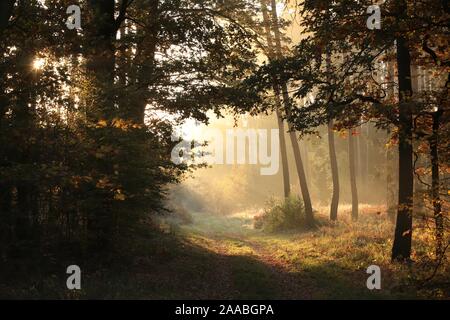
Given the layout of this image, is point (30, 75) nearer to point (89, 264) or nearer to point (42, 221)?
point (42, 221)

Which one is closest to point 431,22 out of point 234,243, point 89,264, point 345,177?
point 89,264

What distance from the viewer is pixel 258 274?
36.9 ft

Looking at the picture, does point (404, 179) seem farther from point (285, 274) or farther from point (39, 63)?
point (39, 63)

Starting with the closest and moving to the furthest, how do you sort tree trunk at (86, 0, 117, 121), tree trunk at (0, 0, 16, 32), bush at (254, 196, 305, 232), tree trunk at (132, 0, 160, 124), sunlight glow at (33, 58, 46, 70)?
sunlight glow at (33, 58, 46, 70) → tree trunk at (0, 0, 16, 32) → tree trunk at (86, 0, 117, 121) → tree trunk at (132, 0, 160, 124) → bush at (254, 196, 305, 232)

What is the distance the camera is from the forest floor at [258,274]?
29.5ft

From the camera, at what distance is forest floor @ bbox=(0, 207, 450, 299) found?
354 inches

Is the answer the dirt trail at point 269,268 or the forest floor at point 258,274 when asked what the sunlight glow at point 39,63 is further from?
the dirt trail at point 269,268

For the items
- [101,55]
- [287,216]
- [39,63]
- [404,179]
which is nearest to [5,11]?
[39,63]

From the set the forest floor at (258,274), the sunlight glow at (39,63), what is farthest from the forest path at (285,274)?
the sunlight glow at (39,63)

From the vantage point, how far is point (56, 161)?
920cm

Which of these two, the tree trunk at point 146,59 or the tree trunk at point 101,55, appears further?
the tree trunk at point 146,59

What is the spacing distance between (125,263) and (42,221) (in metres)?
2.36

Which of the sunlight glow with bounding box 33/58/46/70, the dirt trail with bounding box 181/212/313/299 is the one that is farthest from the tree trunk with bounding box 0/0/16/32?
the dirt trail with bounding box 181/212/313/299

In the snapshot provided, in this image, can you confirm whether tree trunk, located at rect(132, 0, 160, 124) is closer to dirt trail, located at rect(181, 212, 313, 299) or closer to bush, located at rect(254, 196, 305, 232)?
dirt trail, located at rect(181, 212, 313, 299)
